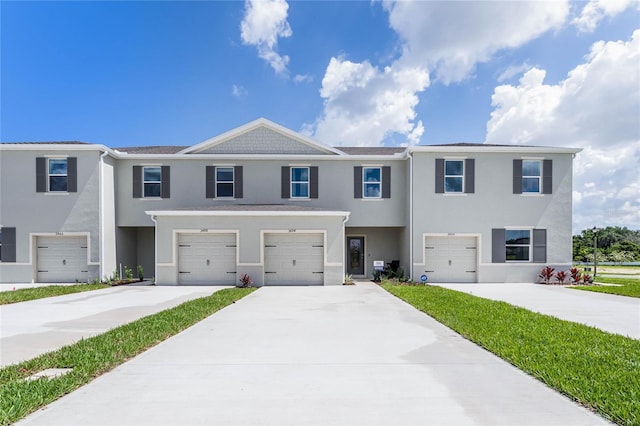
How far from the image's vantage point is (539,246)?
14.8 metres

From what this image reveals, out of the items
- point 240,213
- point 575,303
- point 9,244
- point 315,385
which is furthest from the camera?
point 9,244

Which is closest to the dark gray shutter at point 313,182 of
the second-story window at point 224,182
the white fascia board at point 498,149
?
the second-story window at point 224,182

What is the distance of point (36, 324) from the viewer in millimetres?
7266

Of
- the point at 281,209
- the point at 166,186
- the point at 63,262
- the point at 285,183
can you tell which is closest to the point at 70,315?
the point at 281,209

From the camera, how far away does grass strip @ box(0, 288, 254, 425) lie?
361 centimetres

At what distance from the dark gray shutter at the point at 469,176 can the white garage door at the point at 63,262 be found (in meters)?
16.9

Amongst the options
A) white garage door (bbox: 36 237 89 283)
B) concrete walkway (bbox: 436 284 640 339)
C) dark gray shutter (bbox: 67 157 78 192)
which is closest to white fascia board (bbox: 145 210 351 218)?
dark gray shutter (bbox: 67 157 78 192)

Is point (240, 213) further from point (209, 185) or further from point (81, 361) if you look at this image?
point (81, 361)

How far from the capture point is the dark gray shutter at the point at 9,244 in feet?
47.5

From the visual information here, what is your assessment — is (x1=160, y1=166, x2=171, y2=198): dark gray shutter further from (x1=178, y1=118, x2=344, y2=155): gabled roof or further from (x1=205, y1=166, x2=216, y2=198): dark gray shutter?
(x1=205, y1=166, x2=216, y2=198): dark gray shutter

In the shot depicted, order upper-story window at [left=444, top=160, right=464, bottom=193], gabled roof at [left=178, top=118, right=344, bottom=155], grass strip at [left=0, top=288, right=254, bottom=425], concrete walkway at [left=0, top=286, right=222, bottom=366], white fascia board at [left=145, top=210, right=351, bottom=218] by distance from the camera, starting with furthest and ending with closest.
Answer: gabled roof at [left=178, top=118, right=344, bottom=155], upper-story window at [left=444, top=160, right=464, bottom=193], white fascia board at [left=145, top=210, right=351, bottom=218], concrete walkway at [left=0, top=286, right=222, bottom=366], grass strip at [left=0, top=288, right=254, bottom=425]

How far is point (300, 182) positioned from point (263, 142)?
2.56m

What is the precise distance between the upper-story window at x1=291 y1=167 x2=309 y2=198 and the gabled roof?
0.84m

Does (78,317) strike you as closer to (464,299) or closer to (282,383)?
(282,383)
